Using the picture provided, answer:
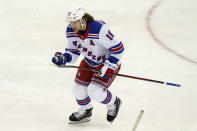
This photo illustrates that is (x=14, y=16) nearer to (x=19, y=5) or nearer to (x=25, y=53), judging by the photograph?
(x=19, y=5)

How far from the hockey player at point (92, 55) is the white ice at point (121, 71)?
364 millimetres

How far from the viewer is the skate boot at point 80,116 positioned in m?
3.79

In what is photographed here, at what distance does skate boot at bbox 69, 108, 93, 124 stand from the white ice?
6 centimetres

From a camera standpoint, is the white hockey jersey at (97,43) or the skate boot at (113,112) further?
the skate boot at (113,112)

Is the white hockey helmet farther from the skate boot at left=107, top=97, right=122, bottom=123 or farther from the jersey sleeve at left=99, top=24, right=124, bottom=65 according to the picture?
the skate boot at left=107, top=97, right=122, bottom=123

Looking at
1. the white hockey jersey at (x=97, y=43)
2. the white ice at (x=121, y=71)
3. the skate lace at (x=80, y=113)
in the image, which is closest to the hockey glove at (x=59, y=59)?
the white hockey jersey at (x=97, y=43)

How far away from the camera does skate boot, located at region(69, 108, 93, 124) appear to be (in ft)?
12.4

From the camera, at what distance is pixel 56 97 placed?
14.3 feet

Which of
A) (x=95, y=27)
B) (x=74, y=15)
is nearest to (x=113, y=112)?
(x=95, y=27)

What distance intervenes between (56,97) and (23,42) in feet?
5.82

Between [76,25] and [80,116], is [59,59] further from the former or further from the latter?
[80,116]

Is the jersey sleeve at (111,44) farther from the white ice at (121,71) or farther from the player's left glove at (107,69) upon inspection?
the white ice at (121,71)

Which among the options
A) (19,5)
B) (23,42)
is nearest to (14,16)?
(19,5)

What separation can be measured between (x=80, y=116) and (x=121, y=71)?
1.28m
